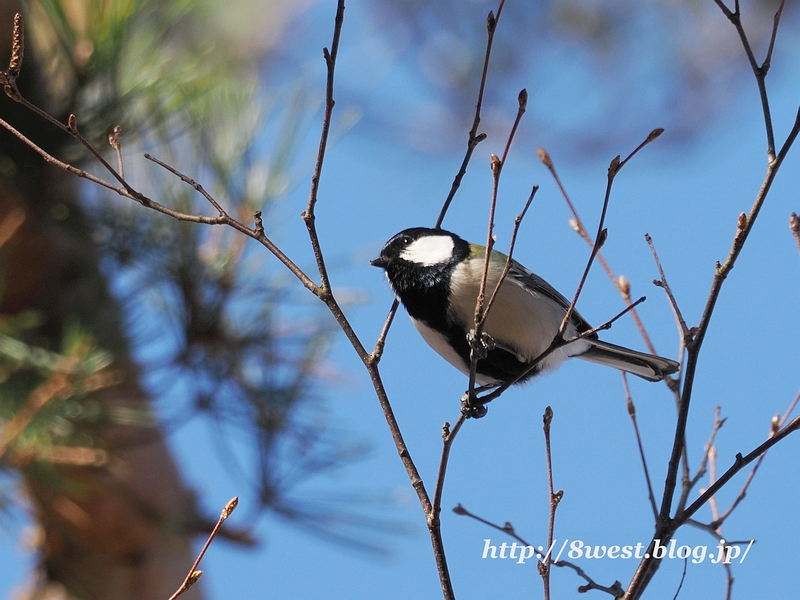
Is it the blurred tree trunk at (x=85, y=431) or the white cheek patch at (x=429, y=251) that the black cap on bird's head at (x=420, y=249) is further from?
the blurred tree trunk at (x=85, y=431)

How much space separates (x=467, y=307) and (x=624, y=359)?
0.52 meters

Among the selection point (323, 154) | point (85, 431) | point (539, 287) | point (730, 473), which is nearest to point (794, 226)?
point (730, 473)

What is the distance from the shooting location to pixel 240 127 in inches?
79.0

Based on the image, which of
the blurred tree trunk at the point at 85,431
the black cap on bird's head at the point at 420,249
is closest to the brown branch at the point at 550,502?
the black cap on bird's head at the point at 420,249

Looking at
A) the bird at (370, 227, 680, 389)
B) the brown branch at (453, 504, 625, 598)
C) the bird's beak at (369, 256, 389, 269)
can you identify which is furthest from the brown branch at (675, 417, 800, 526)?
the bird's beak at (369, 256, 389, 269)

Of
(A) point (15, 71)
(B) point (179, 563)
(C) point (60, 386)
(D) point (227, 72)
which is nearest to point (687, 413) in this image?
(A) point (15, 71)

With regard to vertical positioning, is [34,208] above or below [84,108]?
below

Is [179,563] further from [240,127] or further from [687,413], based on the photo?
[687,413]

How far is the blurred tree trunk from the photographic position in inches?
72.0

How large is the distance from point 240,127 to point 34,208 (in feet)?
1.72

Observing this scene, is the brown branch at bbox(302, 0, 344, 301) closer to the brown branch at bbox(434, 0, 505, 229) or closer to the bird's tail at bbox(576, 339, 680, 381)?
the brown branch at bbox(434, 0, 505, 229)

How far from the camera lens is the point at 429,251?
5.66 ft

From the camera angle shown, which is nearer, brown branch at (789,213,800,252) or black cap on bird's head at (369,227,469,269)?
brown branch at (789,213,800,252)

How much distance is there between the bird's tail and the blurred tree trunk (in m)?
1.06
